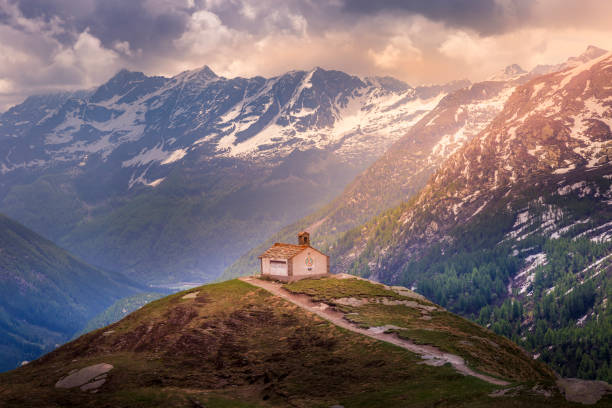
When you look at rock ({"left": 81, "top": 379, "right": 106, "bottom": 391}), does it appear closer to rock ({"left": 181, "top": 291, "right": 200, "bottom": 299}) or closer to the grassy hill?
the grassy hill

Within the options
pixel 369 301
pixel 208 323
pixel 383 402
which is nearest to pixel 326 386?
pixel 383 402

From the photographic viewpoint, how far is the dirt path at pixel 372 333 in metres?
77.2

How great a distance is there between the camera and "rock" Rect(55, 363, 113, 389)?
3375 inches

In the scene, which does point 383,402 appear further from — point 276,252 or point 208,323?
point 276,252

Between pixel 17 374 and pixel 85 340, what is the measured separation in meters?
12.2

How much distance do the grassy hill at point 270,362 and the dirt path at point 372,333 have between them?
177 centimetres

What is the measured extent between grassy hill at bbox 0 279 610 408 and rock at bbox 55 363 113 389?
1.46 m

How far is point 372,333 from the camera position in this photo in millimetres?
95688

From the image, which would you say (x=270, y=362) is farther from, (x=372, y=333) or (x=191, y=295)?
(x=191, y=295)

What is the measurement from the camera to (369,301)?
118938 mm

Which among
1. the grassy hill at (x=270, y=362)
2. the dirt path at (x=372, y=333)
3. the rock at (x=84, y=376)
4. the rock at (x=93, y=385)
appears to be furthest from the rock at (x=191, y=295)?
the rock at (x=93, y=385)

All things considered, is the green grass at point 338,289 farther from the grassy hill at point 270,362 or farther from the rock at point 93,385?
the rock at point 93,385

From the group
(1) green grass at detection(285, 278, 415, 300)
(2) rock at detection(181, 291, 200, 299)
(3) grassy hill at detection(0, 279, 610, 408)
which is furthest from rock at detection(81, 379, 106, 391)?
(1) green grass at detection(285, 278, 415, 300)

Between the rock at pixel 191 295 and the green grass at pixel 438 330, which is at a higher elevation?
the rock at pixel 191 295
